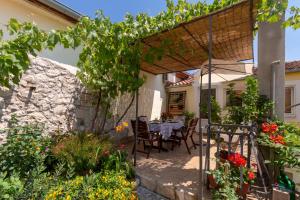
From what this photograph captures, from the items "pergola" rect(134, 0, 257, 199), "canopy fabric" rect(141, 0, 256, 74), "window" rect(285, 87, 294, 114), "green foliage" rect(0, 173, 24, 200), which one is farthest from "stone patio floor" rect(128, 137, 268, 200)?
"window" rect(285, 87, 294, 114)

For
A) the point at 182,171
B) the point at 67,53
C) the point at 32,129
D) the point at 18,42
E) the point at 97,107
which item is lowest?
the point at 182,171

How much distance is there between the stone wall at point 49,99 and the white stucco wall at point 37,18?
1.31 meters

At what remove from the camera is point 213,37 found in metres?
3.91

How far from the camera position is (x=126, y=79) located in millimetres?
4105

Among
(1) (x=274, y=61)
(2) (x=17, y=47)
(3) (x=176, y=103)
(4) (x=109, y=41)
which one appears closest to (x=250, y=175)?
(1) (x=274, y=61)

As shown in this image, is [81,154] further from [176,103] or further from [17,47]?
[176,103]

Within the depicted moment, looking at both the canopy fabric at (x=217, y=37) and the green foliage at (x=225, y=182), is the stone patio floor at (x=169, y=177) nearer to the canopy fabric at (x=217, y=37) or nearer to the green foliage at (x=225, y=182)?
the green foliage at (x=225, y=182)

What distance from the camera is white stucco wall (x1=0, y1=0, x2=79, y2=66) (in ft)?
14.5

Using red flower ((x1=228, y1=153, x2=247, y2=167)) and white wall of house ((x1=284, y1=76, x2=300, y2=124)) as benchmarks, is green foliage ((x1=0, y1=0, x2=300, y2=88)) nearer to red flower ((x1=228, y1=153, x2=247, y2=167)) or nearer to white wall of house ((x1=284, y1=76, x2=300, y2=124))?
red flower ((x1=228, y1=153, x2=247, y2=167))

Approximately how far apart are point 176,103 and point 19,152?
26.7 ft

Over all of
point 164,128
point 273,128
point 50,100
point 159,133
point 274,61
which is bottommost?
A: point 159,133

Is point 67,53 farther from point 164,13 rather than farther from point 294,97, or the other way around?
point 294,97

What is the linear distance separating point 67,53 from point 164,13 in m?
3.50

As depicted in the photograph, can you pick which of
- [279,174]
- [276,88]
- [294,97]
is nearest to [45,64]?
[276,88]
